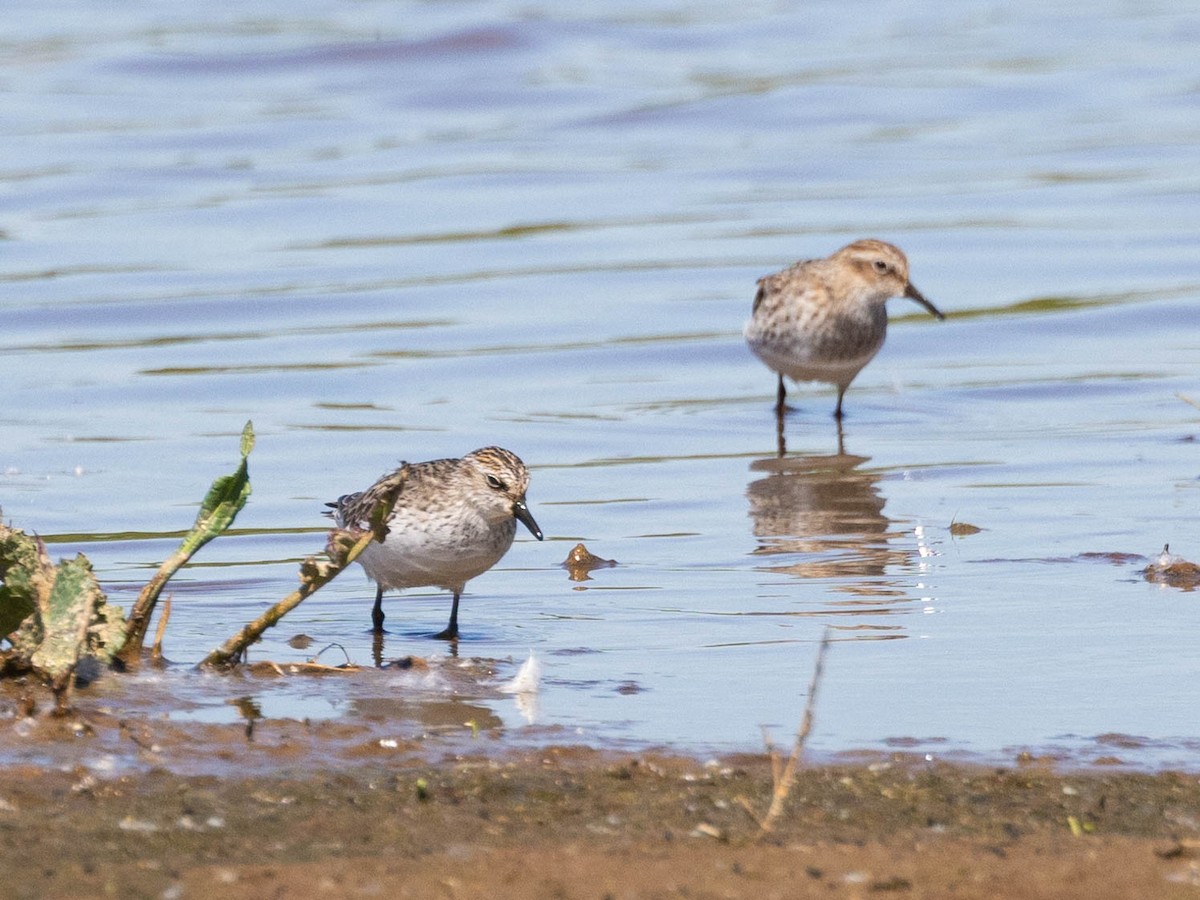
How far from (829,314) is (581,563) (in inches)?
198

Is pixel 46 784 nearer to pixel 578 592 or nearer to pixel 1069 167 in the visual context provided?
pixel 578 592

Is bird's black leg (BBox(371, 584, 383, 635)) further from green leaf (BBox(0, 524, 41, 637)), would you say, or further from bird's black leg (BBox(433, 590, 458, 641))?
green leaf (BBox(0, 524, 41, 637))

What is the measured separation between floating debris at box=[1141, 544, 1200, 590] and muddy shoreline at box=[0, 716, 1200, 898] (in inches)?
99.4

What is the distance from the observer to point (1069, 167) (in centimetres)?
2105

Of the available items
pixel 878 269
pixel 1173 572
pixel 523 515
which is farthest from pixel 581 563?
pixel 878 269

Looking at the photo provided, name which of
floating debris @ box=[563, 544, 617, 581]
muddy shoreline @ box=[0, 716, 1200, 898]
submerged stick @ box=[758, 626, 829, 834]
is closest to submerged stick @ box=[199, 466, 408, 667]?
muddy shoreline @ box=[0, 716, 1200, 898]

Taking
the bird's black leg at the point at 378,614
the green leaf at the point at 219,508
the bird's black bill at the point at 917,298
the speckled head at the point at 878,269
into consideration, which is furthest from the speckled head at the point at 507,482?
the bird's black bill at the point at 917,298

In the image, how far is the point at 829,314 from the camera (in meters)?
13.1

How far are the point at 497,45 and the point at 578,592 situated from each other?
67.7ft

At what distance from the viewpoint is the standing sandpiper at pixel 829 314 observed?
1305 centimetres

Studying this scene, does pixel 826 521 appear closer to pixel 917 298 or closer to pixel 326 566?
pixel 326 566

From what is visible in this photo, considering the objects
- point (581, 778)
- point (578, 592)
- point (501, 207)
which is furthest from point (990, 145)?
point (581, 778)

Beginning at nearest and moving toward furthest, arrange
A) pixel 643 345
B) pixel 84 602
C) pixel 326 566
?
pixel 84 602 → pixel 326 566 → pixel 643 345

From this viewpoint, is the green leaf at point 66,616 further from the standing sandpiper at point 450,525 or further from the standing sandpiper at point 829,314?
the standing sandpiper at point 829,314
